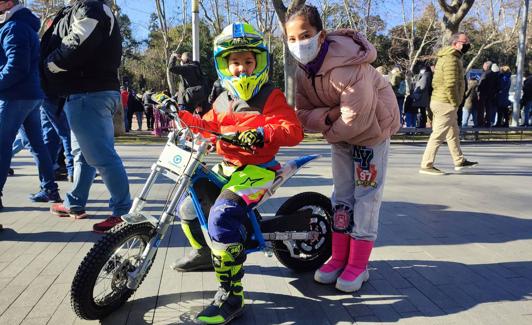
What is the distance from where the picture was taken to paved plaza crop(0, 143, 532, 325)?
2748 millimetres

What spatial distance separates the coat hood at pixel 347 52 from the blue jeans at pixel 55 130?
4.03 meters

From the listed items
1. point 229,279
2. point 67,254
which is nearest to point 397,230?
point 229,279

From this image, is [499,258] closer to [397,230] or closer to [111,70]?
[397,230]


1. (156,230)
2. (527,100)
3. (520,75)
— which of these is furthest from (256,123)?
(520,75)

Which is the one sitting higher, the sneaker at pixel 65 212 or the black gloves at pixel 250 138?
the black gloves at pixel 250 138

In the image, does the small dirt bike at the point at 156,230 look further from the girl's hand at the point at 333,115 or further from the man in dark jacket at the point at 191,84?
the man in dark jacket at the point at 191,84

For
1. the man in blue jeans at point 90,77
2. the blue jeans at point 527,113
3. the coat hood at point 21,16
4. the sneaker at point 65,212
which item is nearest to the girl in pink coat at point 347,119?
the man in blue jeans at point 90,77

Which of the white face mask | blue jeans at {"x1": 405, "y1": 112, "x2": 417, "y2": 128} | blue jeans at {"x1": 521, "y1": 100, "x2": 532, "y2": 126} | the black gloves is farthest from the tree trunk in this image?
the black gloves

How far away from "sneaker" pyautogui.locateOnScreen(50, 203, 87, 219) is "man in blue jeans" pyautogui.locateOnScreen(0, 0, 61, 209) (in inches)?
22.1

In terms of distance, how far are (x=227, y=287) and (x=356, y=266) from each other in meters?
0.98

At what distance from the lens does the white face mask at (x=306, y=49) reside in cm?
282

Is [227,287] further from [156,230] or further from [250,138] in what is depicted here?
[250,138]

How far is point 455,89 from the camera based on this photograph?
6965mm

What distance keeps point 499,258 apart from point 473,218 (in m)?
1.23
